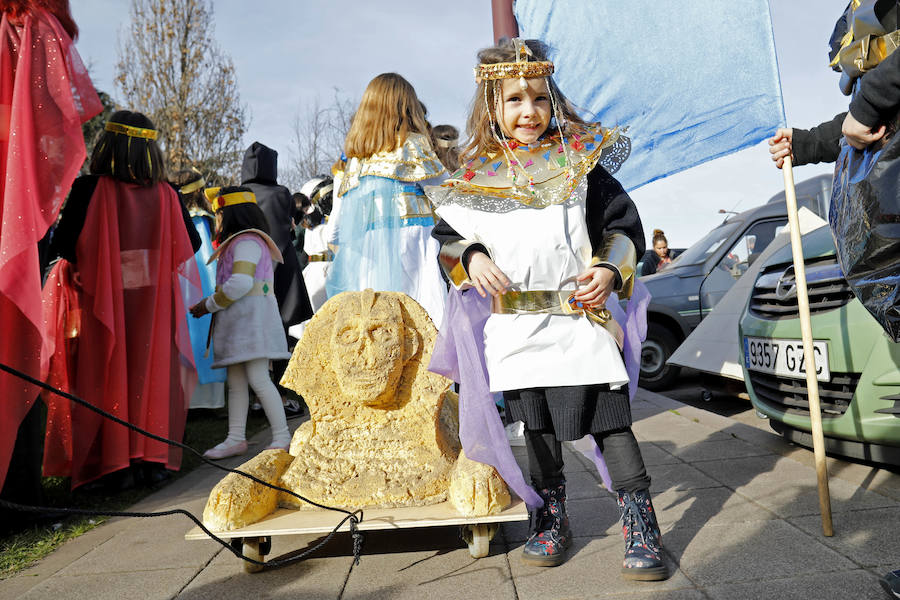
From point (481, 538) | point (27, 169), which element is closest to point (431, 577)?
point (481, 538)

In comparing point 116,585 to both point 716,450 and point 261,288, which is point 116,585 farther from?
point 716,450

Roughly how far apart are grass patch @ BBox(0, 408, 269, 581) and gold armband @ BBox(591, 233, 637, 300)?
8.92 feet

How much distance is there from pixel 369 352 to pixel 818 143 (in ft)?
6.37

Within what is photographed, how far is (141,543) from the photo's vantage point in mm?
3055

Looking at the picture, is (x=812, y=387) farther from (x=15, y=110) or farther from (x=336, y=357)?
(x=15, y=110)

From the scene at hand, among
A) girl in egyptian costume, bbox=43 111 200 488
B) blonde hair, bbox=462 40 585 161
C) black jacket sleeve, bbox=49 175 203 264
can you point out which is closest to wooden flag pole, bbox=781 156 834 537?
blonde hair, bbox=462 40 585 161

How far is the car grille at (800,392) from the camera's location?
315 centimetres

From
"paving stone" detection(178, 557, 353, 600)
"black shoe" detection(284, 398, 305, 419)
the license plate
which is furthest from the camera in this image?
"black shoe" detection(284, 398, 305, 419)

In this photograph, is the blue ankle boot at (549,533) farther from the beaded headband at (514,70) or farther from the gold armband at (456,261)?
the beaded headband at (514,70)

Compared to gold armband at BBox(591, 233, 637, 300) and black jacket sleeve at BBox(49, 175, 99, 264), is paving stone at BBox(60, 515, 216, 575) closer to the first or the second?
black jacket sleeve at BBox(49, 175, 99, 264)

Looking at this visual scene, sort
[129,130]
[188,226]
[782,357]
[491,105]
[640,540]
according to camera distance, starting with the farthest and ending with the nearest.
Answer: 1. [188,226]
2. [129,130]
3. [782,357]
4. [491,105]
5. [640,540]

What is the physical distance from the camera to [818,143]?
8.50 ft

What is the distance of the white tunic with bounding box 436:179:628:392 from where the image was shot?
92.9 inches

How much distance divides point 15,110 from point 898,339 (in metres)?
3.46
